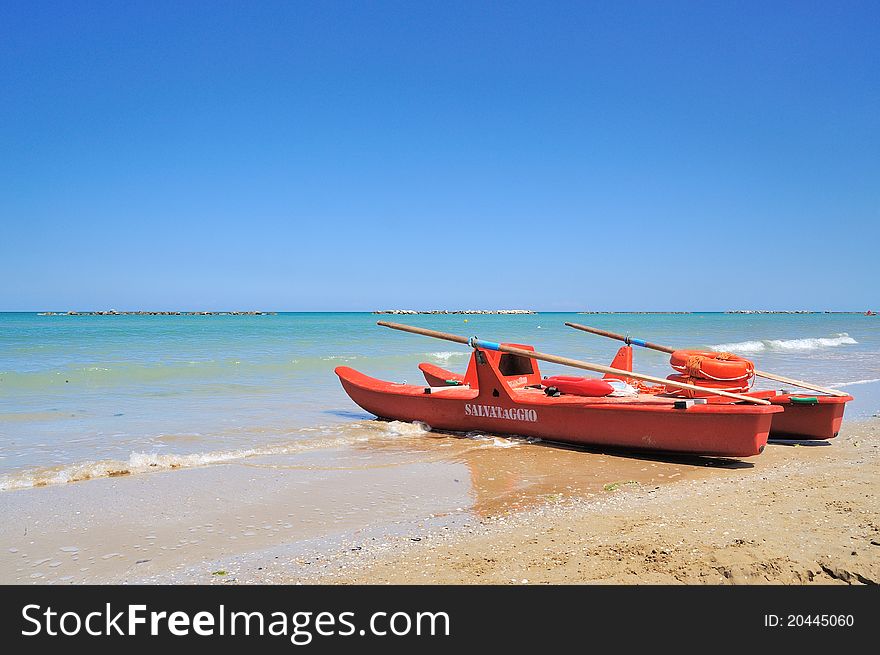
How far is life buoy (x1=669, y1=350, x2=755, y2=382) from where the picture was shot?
8523mm

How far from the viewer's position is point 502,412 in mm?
8828

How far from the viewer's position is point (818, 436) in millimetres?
8336

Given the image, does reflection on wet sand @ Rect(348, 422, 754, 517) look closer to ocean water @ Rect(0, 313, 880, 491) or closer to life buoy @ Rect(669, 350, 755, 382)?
ocean water @ Rect(0, 313, 880, 491)

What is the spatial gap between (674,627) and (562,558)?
1.06 metres

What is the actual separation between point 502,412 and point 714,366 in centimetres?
304

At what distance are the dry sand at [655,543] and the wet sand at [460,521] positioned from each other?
17 millimetres

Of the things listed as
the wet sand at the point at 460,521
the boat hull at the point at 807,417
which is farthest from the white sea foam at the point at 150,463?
the boat hull at the point at 807,417

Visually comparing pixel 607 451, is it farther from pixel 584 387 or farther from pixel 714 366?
pixel 714 366

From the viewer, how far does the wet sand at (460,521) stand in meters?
3.78

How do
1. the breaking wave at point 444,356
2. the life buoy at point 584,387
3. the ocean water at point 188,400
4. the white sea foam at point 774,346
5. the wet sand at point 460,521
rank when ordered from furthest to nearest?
1. the white sea foam at point 774,346
2. the breaking wave at point 444,356
3. the life buoy at point 584,387
4. the ocean water at point 188,400
5. the wet sand at point 460,521

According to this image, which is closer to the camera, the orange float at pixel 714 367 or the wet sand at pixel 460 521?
the wet sand at pixel 460 521

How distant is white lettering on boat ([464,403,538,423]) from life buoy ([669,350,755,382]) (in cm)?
234

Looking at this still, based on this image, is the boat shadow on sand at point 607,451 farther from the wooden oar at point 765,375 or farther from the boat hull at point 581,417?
the wooden oar at point 765,375

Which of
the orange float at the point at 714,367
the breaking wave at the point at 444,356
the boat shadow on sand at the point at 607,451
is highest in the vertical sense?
the orange float at the point at 714,367
